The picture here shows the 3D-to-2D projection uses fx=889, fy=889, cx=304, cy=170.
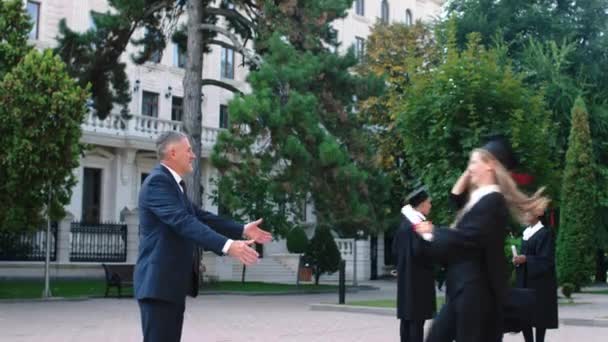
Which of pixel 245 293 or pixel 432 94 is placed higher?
pixel 432 94

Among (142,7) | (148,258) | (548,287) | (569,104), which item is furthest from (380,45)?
(148,258)

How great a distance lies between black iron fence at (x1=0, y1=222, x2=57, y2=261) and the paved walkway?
29.7 ft

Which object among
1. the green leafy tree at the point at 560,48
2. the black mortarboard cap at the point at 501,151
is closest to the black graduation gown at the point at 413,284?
the black mortarboard cap at the point at 501,151

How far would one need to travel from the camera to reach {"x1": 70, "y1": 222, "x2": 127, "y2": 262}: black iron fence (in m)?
32.5

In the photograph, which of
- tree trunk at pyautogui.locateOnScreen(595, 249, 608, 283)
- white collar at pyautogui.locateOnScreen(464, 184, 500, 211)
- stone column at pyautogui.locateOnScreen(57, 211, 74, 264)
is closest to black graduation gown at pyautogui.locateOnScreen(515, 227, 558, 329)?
white collar at pyautogui.locateOnScreen(464, 184, 500, 211)

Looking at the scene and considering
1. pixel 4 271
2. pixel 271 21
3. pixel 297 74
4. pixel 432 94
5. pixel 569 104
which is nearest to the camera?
pixel 432 94

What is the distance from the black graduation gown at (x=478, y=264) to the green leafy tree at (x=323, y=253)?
26.7 metres

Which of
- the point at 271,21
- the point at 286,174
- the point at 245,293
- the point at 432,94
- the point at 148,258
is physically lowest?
the point at 245,293

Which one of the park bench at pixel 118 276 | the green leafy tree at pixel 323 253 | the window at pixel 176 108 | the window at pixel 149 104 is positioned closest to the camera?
the park bench at pixel 118 276

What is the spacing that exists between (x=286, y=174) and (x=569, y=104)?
53.6ft

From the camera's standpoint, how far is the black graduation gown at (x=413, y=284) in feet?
31.0

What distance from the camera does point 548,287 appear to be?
10.7m

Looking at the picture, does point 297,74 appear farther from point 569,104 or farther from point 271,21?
point 569,104

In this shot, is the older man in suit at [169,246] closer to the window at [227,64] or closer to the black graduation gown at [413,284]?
the black graduation gown at [413,284]
